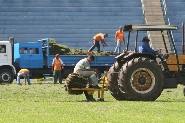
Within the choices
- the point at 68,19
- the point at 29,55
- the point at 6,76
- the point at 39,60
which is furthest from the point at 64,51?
the point at 68,19

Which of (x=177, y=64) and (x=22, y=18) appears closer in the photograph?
(x=177, y=64)

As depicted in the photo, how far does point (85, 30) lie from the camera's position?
144 ft

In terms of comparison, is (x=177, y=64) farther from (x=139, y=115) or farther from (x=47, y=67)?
(x=47, y=67)

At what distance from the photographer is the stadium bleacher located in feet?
143

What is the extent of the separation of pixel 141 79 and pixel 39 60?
61.1 feet

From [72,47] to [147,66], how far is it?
23.8 metres

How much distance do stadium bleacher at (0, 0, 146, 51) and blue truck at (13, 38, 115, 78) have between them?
4550 mm

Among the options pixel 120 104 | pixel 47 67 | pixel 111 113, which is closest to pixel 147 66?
pixel 120 104

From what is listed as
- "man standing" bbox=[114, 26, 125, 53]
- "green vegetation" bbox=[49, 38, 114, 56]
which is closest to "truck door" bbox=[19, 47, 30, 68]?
"green vegetation" bbox=[49, 38, 114, 56]

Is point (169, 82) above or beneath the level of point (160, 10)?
beneath

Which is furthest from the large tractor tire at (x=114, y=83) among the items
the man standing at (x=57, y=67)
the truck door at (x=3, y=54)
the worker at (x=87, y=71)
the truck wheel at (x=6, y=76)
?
the truck door at (x=3, y=54)

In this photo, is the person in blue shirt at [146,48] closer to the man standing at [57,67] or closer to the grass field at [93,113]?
the grass field at [93,113]

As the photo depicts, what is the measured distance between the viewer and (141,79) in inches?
758

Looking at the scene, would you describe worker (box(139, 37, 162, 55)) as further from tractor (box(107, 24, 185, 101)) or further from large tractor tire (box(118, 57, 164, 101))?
large tractor tire (box(118, 57, 164, 101))
